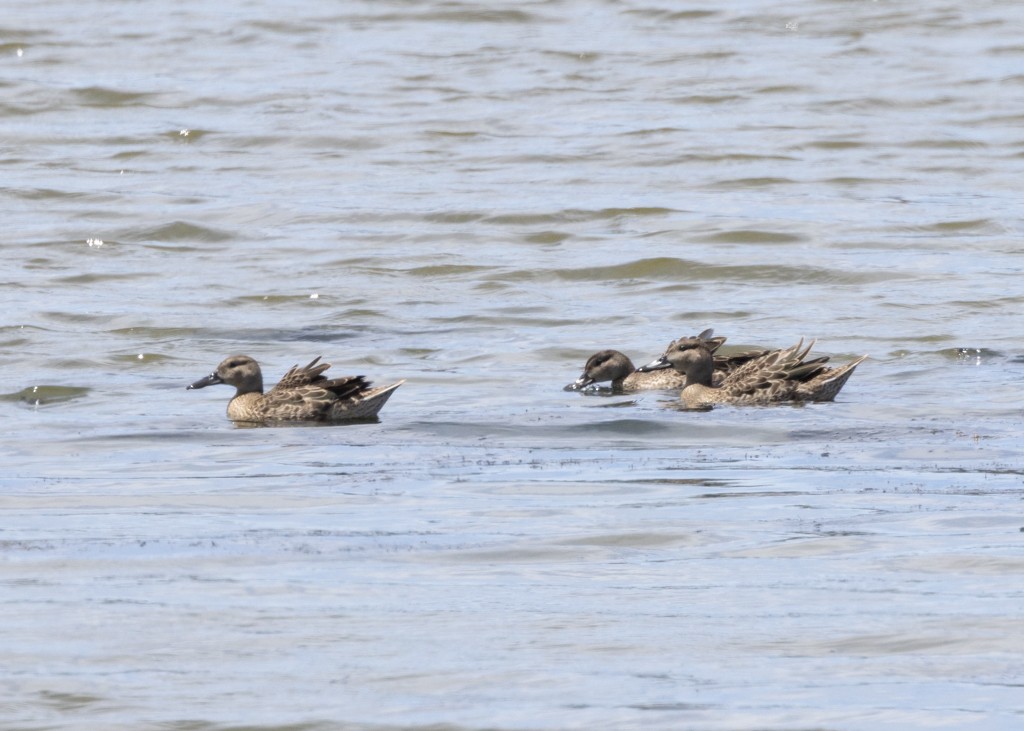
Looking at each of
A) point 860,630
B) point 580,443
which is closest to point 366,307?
point 580,443

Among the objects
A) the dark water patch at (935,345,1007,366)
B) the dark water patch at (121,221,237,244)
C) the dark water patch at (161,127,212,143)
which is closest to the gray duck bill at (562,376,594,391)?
the dark water patch at (935,345,1007,366)

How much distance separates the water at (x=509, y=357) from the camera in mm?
7234

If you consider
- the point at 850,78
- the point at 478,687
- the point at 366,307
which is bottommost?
the point at 478,687

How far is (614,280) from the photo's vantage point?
2020 cm

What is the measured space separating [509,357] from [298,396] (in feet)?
8.39

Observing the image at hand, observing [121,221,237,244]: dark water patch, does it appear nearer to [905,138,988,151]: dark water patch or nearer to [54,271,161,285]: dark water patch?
[54,271,161,285]: dark water patch

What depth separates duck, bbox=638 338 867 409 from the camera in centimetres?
1441

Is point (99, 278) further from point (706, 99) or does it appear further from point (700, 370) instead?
point (706, 99)

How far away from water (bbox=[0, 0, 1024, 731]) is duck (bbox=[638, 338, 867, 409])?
323 millimetres

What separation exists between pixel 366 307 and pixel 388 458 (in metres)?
7.09

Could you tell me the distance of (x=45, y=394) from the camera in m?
14.6

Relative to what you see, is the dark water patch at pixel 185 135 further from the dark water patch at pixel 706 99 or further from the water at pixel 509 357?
the dark water patch at pixel 706 99

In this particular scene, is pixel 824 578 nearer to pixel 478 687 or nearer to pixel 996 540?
pixel 996 540

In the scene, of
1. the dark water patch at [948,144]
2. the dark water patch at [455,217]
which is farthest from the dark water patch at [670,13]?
the dark water patch at [455,217]
